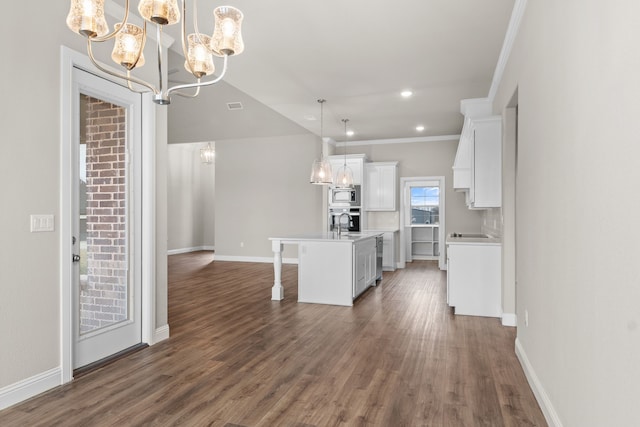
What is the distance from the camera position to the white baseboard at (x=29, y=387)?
8.26ft

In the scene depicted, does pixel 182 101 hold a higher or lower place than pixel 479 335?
higher

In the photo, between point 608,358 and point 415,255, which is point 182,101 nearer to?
point 415,255

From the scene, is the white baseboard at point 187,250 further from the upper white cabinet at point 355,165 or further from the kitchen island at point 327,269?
the kitchen island at point 327,269

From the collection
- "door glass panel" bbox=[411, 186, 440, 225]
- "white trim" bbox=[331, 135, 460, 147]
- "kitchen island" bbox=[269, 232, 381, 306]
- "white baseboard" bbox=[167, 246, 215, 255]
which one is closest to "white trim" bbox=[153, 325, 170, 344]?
"kitchen island" bbox=[269, 232, 381, 306]

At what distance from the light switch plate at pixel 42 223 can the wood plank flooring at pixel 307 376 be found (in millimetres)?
1068

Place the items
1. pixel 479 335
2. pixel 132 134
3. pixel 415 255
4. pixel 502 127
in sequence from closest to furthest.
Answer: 1. pixel 132 134
2. pixel 479 335
3. pixel 502 127
4. pixel 415 255

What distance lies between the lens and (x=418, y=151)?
9.30 metres

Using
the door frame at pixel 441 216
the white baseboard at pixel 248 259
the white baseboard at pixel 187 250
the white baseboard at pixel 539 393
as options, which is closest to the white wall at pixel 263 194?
the white baseboard at pixel 248 259

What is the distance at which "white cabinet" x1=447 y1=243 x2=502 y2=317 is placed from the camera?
15.6ft

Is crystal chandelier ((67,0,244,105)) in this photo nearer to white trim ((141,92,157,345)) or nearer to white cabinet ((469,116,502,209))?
white trim ((141,92,157,345))

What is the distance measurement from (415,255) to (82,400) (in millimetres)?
8829

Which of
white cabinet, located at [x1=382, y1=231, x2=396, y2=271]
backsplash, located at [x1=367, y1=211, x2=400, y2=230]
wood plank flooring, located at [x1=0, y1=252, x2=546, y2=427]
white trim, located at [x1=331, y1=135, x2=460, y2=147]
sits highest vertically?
white trim, located at [x1=331, y1=135, x2=460, y2=147]

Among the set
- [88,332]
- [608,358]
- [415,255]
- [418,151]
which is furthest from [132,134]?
[415,255]

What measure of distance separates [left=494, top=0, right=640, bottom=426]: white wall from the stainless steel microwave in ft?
19.3
